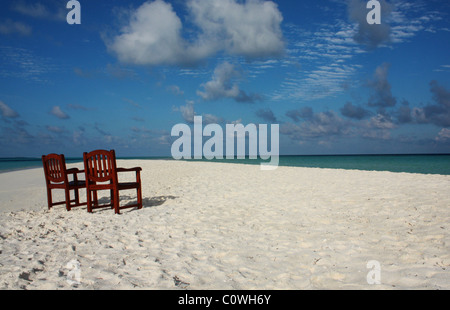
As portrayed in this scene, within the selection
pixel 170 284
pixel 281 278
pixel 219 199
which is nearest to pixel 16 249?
pixel 170 284

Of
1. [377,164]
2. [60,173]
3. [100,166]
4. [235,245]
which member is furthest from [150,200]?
[377,164]

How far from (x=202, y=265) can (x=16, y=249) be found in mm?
2677

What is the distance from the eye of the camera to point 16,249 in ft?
13.4

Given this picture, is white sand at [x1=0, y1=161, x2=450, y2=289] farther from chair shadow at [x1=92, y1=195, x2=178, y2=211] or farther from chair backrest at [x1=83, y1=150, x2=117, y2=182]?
chair backrest at [x1=83, y1=150, x2=117, y2=182]

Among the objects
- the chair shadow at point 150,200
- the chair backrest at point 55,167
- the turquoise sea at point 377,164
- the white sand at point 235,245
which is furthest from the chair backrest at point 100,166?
the turquoise sea at point 377,164

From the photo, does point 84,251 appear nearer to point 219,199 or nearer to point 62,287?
point 62,287

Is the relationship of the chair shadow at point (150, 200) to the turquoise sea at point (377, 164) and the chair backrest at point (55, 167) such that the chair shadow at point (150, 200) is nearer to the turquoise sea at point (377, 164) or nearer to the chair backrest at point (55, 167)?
the chair backrest at point (55, 167)

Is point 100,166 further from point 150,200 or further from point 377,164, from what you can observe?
point 377,164

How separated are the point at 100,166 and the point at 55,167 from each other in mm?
1286

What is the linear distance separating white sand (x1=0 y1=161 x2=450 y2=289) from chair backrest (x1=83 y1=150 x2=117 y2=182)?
2.79ft

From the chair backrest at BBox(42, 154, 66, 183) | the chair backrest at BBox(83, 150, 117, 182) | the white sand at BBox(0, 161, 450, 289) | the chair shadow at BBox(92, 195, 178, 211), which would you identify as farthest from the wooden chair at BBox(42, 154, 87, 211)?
the chair shadow at BBox(92, 195, 178, 211)

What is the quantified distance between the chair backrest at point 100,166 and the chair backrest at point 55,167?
63 centimetres

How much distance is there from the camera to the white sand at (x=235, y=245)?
3129 millimetres

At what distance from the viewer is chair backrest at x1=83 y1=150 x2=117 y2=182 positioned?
6137 millimetres
